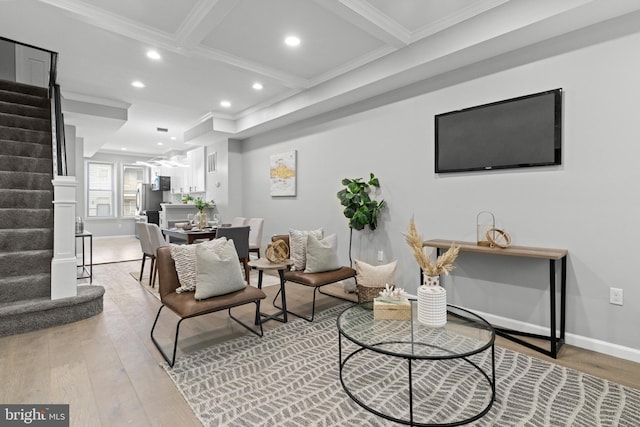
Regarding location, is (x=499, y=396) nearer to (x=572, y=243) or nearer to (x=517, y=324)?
(x=517, y=324)

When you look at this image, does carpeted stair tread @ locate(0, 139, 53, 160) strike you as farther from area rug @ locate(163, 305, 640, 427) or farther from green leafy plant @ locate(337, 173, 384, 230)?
green leafy plant @ locate(337, 173, 384, 230)

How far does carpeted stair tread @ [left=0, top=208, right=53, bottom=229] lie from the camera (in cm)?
341

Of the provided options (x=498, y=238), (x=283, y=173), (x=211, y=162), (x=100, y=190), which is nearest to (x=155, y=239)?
(x=283, y=173)

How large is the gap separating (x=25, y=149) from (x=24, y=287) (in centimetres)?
215

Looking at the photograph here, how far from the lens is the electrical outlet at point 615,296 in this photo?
2455mm

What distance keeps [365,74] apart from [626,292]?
Result: 10.4 feet

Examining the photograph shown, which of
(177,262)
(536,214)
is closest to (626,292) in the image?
(536,214)

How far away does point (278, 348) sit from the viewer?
8.58ft

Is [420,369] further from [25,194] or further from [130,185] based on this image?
[130,185]

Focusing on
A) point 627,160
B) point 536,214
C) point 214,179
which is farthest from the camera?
point 214,179

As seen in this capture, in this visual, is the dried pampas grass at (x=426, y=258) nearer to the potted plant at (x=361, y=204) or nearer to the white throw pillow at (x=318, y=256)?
the white throw pillow at (x=318, y=256)

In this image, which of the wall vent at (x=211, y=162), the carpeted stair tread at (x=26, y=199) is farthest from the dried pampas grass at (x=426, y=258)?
the wall vent at (x=211, y=162)

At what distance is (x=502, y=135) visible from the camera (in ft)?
9.85

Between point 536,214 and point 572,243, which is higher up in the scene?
point 536,214
